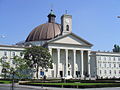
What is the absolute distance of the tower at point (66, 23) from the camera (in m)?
90.2

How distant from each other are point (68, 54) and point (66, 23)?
12759mm

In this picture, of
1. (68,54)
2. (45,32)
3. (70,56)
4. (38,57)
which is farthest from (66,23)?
(38,57)

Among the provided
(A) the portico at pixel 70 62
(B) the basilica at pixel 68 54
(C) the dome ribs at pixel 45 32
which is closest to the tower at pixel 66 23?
(B) the basilica at pixel 68 54

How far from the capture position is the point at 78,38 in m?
90.1

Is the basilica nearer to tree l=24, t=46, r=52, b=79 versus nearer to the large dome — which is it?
the large dome

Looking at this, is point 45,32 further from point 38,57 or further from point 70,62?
point 38,57

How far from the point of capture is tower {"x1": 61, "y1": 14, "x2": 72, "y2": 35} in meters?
90.2

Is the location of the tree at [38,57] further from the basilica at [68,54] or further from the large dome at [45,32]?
the large dome at [45,32]

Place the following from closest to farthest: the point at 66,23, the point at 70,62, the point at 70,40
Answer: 1. the point at 70,40
2. the point at 66,23
3. the point at 70,62

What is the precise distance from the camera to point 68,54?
91938 millimetres

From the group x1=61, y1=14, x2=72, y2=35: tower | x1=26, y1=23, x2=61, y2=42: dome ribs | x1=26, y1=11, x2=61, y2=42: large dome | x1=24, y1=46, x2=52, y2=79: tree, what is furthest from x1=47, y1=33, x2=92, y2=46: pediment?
x1=24, y1=46, x2=52, y2=79: tree

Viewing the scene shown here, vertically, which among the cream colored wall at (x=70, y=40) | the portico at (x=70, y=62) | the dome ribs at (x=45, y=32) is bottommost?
the portico at (x=70, y=62)

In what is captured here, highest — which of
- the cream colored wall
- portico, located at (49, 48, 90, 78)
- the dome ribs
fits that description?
the dome ribs

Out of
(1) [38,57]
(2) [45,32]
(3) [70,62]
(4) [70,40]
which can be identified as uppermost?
(2) [45,32]
